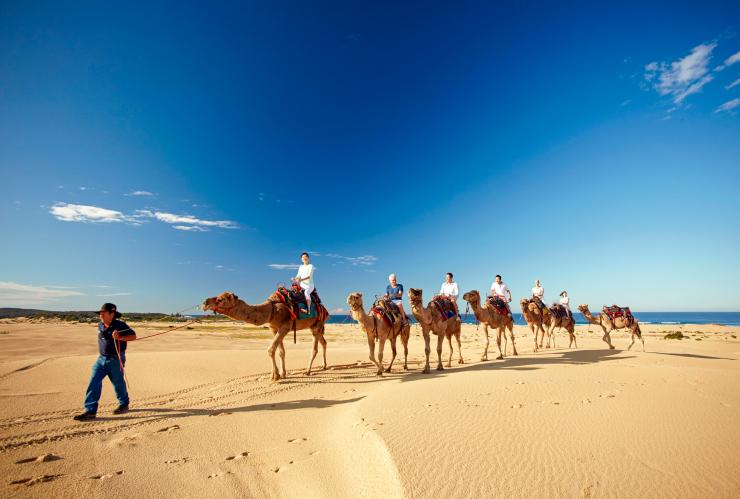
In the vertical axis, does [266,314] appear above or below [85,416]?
above

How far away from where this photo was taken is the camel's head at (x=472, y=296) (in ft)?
46.6

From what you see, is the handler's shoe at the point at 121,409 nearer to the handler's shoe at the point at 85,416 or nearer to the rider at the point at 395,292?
the handler's shoe at the point at 85,416

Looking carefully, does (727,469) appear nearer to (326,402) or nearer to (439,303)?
(326,402)

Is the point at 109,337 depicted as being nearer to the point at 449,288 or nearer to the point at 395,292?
the point at 395,292

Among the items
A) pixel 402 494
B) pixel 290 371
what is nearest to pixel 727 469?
pixel 402 494

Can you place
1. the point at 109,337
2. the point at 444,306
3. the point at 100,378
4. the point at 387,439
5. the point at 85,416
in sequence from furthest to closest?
the point at 444,306
the point at 109,337
the point at 100,378
the point at 85,416
the point at 387,439

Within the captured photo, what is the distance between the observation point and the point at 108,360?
22.8ft

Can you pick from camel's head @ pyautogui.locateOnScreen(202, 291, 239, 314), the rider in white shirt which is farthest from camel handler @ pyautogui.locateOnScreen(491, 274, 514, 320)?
camel's head @ pyautogui.locateOnScreen(202, 291, 239, 314)

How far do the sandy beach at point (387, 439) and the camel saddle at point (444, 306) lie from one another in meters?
3.28

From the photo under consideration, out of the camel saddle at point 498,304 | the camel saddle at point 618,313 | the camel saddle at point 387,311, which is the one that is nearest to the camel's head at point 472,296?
the camel saddle at point 498,304

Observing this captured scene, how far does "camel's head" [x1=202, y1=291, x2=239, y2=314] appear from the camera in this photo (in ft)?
30.7

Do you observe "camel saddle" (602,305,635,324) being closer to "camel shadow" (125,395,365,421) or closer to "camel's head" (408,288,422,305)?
"camel's head" (408,288,422,305)

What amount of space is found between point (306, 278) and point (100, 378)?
20.9 feet

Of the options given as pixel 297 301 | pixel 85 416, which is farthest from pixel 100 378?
pixel 297 301
